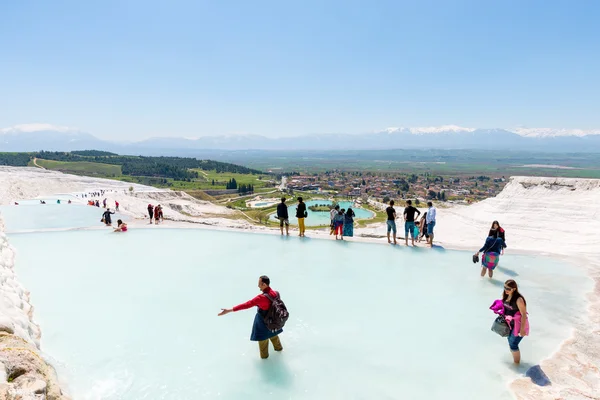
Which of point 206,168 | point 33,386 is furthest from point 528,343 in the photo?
point 206,168

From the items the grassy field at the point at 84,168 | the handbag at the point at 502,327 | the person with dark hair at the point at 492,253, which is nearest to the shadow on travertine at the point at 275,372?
the handbag at the point at 502,327

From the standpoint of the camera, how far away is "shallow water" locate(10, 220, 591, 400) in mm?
4637

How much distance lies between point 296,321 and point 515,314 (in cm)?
332

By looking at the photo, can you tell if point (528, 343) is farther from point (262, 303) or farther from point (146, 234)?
point (146, 234)

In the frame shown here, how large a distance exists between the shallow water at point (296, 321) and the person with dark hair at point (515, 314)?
0.27 meters

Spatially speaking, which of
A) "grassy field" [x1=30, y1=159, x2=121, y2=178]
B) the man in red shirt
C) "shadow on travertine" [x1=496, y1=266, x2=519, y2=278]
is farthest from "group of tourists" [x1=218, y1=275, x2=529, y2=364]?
"grassy field" [x1=30, y1=159, x2=121, y2=178]

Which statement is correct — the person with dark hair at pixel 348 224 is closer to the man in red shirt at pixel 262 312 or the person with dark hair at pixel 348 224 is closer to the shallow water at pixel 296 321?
the shallow water at pixel 296 321

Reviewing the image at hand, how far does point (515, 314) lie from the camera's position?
4.90 m

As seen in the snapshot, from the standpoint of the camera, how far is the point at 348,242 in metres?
11.4

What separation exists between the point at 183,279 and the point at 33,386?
478 centimetres

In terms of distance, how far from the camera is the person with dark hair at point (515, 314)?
190 inches

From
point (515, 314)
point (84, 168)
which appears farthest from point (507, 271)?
point (84, 168)

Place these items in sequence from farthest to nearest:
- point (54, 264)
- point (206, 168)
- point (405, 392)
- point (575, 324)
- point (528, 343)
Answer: point (206, 168), point (54, 264), point (575, 324), point (528, 343), point (405, 392)

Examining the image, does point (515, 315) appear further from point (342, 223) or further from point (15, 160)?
point (15, 160)
